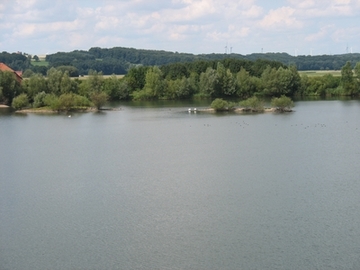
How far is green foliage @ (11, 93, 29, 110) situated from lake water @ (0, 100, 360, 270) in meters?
17.0

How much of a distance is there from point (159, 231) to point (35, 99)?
38.6 m

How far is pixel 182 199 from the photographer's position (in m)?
18.2

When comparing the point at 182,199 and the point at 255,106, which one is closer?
the point at 182,199

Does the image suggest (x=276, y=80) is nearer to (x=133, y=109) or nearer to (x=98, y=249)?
(x=133, y=109)

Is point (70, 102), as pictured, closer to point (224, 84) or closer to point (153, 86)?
A: point (153, 86)

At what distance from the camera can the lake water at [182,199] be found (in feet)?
45.4

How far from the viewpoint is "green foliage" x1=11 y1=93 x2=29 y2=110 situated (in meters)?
49.9

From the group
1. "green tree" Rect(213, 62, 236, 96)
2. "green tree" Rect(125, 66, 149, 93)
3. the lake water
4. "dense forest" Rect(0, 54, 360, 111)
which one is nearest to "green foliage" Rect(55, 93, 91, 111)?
"dense forest" Rect(0, 54, 360, 111)

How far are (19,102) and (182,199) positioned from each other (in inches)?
1371

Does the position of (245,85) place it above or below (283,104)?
above

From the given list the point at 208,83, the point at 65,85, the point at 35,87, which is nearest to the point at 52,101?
the point at 65,85

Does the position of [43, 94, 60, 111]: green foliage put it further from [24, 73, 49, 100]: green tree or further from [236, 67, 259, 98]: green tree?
[236, 67, 259, 98]: green tree

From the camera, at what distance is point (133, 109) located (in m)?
50.0

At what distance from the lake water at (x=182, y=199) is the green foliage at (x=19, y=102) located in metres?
17.0
